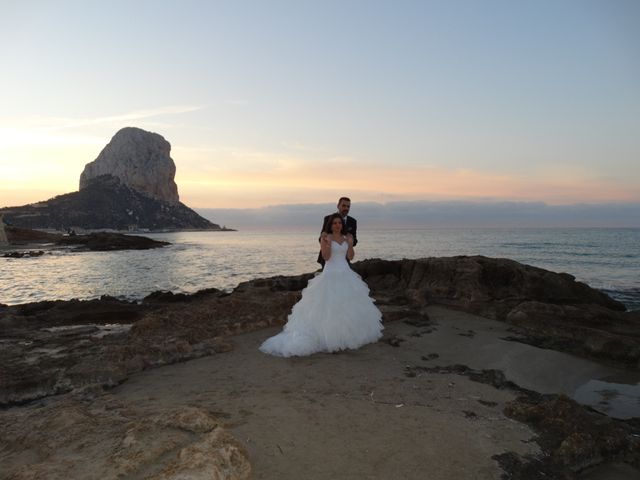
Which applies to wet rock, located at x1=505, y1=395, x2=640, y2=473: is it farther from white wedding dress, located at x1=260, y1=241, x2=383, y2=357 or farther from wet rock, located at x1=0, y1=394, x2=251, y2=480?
white wedding dress, located at x1=260, y1=241, x2=383, y2=357

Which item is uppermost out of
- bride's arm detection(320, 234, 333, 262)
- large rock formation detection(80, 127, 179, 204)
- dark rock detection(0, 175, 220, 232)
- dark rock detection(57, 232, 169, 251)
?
large rock formation detection(80, 127, 179, 204)

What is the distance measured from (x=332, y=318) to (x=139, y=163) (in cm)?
18942

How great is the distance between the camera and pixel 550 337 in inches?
312

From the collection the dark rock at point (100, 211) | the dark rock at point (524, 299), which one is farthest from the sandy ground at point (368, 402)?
the dark rock at point (100, 211)

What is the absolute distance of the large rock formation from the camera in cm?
17450

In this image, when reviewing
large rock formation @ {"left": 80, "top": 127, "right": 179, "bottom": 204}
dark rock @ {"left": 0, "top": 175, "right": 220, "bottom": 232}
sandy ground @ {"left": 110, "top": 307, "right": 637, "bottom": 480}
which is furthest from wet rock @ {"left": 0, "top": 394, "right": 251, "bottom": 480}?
large rock formation @ {"left": 80, "top": 127, "right": 179, "bottom": 204}

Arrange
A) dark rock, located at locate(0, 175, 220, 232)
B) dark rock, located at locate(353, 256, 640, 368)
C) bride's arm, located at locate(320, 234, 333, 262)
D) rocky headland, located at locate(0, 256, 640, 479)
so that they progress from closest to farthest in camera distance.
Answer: rocky headland, located at locate(0, 256, 640, 479) → bride's arm, located at locate(320, 234, 333, 262) → dark rock, located at locate(353, 256, 640, 368) → dark rock, located at locate(0, 175, 220, 232)

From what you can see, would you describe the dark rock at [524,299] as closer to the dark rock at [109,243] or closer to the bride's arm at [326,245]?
the bride's arm at [326,245]

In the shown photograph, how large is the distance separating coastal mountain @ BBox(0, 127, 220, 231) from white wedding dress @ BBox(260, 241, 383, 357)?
147515 mm

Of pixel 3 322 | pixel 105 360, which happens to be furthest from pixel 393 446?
pixel 3 322

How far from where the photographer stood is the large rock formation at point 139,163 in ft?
573

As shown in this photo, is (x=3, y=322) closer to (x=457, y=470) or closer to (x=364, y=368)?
(x=364, y=368)

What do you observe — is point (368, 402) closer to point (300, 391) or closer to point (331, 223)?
point (300, 391)

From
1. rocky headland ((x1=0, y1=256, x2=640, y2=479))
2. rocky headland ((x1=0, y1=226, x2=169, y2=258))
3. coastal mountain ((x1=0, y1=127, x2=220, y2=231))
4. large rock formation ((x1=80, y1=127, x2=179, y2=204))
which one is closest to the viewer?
rocky headland ((x1=0, y1=256, x2=640, y2=479))
